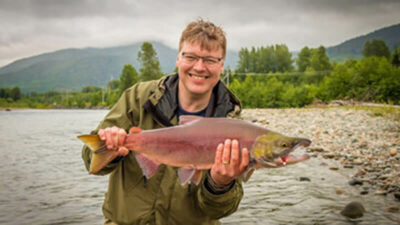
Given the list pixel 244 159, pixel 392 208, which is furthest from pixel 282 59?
pixel 244 159

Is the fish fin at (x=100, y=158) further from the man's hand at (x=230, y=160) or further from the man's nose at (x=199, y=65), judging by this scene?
the man's nose at (x=199, y=65)

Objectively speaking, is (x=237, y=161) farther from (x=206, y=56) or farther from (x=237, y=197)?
(x=206, y=56)

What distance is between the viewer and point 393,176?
7902mm

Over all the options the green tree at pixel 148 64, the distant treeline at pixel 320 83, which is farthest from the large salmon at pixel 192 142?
the green tree at pixel 148 64

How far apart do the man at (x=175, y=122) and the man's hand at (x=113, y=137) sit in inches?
31.0

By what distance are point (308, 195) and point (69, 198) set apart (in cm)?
609

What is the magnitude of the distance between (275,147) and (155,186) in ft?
5.36

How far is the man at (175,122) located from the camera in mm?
3445

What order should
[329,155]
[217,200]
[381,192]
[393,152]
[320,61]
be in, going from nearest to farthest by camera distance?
[217,200] → [381,192] → [393,152] → [329,155] → [320,61]

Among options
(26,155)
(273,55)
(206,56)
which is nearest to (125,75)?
(273,55)

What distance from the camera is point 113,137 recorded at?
259cm

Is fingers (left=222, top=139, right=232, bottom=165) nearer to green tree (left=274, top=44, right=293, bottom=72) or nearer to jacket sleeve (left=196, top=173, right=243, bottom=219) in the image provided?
jacket sleeve (left=196, top=173, right=243, bottom=219)

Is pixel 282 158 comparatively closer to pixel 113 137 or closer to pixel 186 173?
pixel 186 173

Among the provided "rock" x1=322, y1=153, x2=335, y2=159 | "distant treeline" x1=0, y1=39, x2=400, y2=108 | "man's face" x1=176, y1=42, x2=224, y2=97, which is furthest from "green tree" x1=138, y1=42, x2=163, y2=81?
"man's face" x1=176, y1=42, x2=224, y2=97
